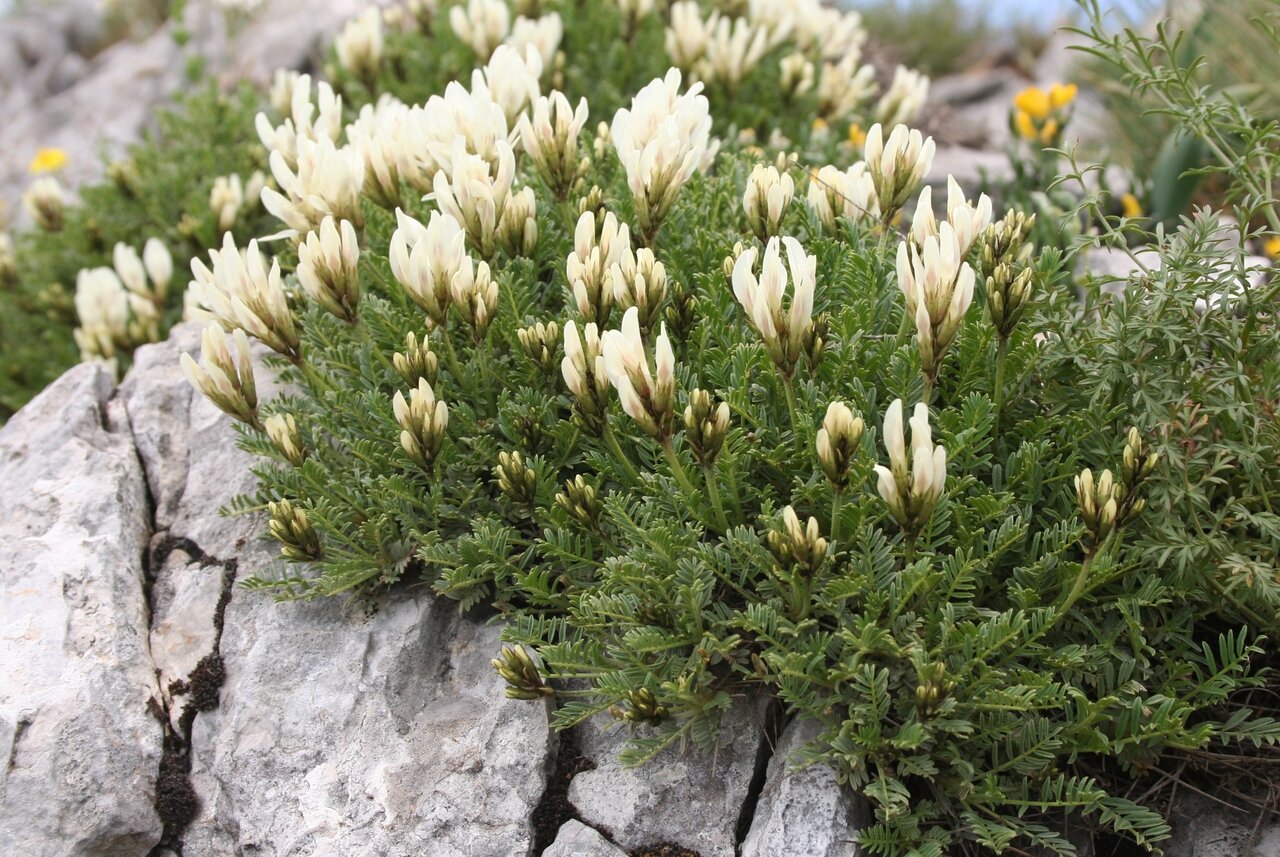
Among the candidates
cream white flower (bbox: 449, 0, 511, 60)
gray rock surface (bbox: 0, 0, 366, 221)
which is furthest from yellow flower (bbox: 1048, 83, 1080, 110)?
gray rock surface (bbox: 0, 0, 366, 221)

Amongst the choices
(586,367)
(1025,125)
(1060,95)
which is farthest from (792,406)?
(1025,125)

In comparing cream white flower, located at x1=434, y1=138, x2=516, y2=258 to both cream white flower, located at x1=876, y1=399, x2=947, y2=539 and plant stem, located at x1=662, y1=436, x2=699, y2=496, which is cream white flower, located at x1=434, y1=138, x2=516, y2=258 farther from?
cream white flower, located at x1=876, y1=399, x2=947, y2=539

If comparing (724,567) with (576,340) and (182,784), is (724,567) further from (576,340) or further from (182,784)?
(182,784)

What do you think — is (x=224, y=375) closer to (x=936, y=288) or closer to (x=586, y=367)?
(x=586, y=367)

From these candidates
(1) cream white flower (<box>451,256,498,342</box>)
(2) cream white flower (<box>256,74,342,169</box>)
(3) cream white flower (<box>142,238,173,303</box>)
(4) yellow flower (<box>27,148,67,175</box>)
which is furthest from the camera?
(4) yellow flower (<box>27,148,67,175</box>)

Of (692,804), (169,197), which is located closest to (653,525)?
(692,804)

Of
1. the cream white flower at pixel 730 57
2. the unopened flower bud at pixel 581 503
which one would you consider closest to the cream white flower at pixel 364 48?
the cream white flower at pixel 730 57
